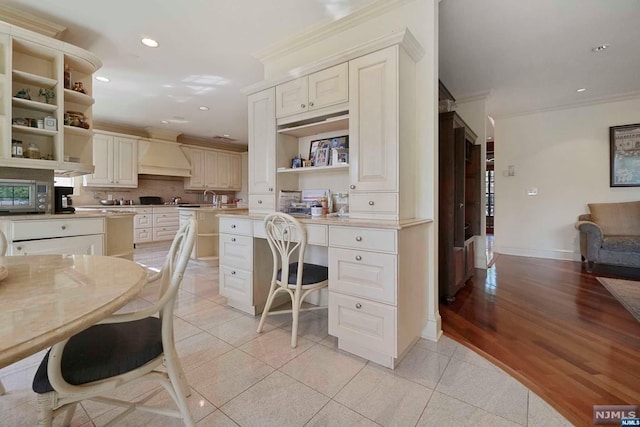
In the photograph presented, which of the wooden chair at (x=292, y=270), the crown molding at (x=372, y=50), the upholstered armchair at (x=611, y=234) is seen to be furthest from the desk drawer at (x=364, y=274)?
the upholstered armchair at (x=611, y=234)

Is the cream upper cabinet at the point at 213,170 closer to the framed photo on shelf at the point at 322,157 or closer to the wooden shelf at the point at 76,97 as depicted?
the wooden shelf at the point at 76,97

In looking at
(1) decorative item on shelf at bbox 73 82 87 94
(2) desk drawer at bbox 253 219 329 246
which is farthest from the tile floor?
(1) decorative item on shelf at bbox 73 82 87 94

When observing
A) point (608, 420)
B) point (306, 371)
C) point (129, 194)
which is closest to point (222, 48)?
point (306, 371)

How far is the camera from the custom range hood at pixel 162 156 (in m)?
6.14

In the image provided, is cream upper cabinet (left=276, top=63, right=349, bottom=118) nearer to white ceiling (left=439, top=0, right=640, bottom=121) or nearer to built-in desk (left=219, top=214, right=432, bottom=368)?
Result: built-in desk (left=219, top=214, right=432, bottom=368)

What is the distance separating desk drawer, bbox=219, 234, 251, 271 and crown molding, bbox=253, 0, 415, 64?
199cm

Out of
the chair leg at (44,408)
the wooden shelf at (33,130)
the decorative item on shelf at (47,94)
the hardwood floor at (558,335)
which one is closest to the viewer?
the chair leg at (44,408)

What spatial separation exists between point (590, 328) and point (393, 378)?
6.00 ft

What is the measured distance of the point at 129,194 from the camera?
6.37 meters

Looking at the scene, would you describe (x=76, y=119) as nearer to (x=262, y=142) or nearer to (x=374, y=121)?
(x=262, y=142)

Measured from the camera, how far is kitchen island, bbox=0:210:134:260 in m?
2.24

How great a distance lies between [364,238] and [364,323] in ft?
1.81

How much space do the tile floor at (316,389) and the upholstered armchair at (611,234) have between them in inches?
133

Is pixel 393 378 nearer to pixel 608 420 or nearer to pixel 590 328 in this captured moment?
pixel 608 420
